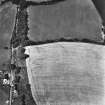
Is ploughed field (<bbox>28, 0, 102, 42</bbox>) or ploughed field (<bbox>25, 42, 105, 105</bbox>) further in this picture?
ploughed field (<bbox>28, 0, 102, 42</bbox>)

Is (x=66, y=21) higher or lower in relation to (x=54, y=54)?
higher

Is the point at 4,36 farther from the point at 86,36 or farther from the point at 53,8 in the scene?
the point at 86,36

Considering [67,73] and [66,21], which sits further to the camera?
[66,21]

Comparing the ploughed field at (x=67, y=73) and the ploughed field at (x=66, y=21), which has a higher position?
the ploughed field at (x=66, y=21)

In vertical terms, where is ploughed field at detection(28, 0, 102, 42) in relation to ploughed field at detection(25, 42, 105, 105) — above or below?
above

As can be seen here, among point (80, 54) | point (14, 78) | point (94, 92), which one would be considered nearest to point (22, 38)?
point (14, 78)

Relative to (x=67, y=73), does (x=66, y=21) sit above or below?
above

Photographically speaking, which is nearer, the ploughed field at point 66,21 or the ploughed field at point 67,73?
the ploughed field at point 67,73

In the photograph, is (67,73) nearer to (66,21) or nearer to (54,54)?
(54,54)

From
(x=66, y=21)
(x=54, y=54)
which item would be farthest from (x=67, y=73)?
(x=66, y=21)
